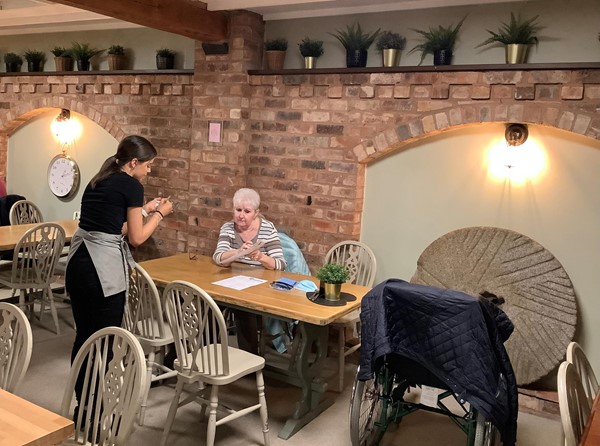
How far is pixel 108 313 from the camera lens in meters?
2.81

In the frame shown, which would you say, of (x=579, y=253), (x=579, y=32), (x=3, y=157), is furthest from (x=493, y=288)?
(x=3, y=157)

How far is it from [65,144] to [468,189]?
403 centimetres

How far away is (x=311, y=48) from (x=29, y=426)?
3.20m

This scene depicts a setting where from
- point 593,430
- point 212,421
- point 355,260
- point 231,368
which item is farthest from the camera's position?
point 355,260

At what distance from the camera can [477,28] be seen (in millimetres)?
3621

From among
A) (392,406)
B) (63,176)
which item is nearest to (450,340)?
(392,406)

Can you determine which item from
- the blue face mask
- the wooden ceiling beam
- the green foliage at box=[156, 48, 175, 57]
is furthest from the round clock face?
the blue face mask

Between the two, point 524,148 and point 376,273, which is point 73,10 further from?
point 524,148

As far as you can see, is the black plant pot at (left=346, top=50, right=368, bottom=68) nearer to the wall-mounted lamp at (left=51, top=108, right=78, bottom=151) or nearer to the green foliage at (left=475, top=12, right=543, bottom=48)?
the green foliage at (left=475, top=12, right=543, bottom=48)

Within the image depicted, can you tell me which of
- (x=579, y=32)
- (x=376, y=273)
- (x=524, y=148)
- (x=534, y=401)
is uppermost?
(x=579, y=32)

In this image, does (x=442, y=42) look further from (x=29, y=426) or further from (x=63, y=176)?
(x=63, y=176)

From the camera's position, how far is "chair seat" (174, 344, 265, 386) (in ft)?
8.74

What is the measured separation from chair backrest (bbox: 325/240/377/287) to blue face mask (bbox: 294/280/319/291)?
0.73 m

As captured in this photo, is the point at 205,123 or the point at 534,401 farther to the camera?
the point at 205,123
